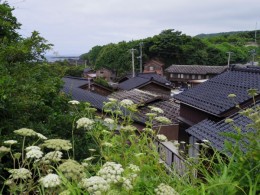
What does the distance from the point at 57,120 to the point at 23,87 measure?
0.83m

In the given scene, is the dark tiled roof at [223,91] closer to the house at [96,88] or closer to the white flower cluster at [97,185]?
the white flower cluster at [97,185]

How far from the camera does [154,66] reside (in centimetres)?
6047

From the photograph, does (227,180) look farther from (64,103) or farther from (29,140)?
(64,103)

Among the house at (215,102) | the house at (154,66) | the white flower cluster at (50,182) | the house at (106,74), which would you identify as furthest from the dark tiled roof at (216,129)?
the house at (106,74)

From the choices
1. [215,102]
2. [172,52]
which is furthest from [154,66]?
[215,102]

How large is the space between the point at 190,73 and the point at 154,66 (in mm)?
11375

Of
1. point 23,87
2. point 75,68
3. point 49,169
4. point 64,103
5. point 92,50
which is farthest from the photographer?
point 92,50

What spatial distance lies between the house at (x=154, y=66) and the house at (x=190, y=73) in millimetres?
4896

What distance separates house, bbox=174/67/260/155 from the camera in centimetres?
888

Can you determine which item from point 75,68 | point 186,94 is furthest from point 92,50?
point 186,94

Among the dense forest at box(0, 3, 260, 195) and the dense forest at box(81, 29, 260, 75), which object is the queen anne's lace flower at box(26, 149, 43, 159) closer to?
the dense forest at box(0, 3, 260, 195)

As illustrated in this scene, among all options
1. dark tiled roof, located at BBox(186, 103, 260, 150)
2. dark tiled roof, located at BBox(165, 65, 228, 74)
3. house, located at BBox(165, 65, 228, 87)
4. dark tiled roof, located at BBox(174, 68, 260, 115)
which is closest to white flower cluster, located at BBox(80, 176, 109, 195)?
dark tiled roof, located at BBox(186, 103, 260, 150)

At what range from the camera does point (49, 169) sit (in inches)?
93.0

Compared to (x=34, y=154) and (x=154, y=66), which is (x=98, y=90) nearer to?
(x=34, y=154)
